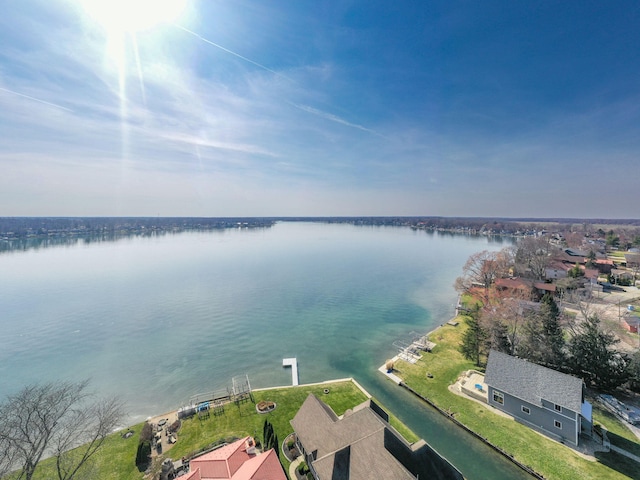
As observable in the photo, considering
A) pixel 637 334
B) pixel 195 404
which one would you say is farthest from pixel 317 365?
pixel 637 334

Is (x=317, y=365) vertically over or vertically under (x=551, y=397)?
under

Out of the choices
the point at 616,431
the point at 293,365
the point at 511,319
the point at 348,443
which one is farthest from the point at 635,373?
the point at 293,365

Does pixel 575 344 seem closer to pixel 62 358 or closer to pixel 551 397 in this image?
pixel 551 397

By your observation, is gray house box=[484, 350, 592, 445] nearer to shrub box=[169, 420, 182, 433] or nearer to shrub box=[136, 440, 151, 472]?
shrub box=[169, 420, 182, 433]

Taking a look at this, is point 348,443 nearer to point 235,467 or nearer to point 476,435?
point 235,467

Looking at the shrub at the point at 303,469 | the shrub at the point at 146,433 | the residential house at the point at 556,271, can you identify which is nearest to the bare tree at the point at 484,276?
the residential house at the point at 556,271

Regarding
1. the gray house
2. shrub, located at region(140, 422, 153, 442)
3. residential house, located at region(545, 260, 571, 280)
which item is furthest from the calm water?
residential house, located at region(545, 260, 571, 280)

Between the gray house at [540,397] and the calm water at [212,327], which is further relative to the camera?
the calm water at [212,327]

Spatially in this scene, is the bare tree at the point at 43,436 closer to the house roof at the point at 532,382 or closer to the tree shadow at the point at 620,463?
the house roof at the point at 532,382
